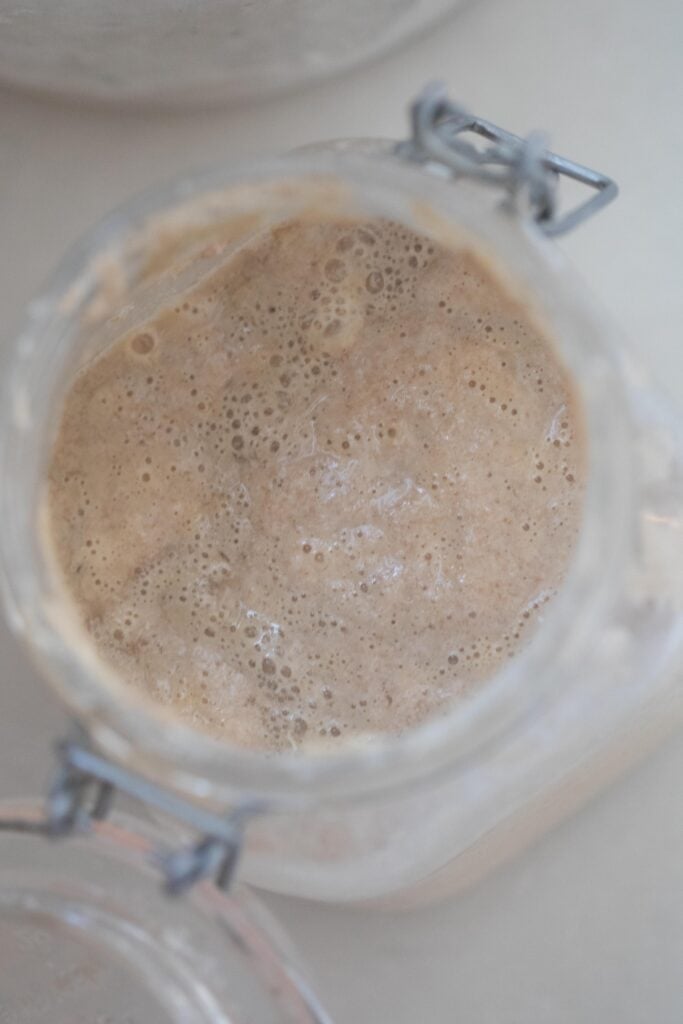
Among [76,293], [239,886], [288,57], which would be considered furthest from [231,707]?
[288,57]

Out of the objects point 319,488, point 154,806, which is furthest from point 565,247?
point 154,806

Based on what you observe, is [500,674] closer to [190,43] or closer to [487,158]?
[487,158]

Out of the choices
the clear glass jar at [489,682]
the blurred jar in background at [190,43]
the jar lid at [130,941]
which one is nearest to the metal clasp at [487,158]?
the clear glass jar at [489,682]

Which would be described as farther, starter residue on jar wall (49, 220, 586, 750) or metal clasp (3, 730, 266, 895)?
starter residue on jar wall (49, 220, 586, 750)

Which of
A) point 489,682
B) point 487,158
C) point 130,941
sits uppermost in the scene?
point 487,158

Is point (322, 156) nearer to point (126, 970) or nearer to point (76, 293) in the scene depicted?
point (76, 293)

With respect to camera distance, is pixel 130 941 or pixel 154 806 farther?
pixel 130 941

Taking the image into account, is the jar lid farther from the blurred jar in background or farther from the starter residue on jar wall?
the blurred jar in background

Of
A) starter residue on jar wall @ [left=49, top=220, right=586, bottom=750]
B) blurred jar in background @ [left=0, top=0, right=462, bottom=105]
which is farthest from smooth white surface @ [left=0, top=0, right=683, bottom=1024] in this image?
starter residue on jar wall @ [left=49, top=220, right=586, bottom=750]
